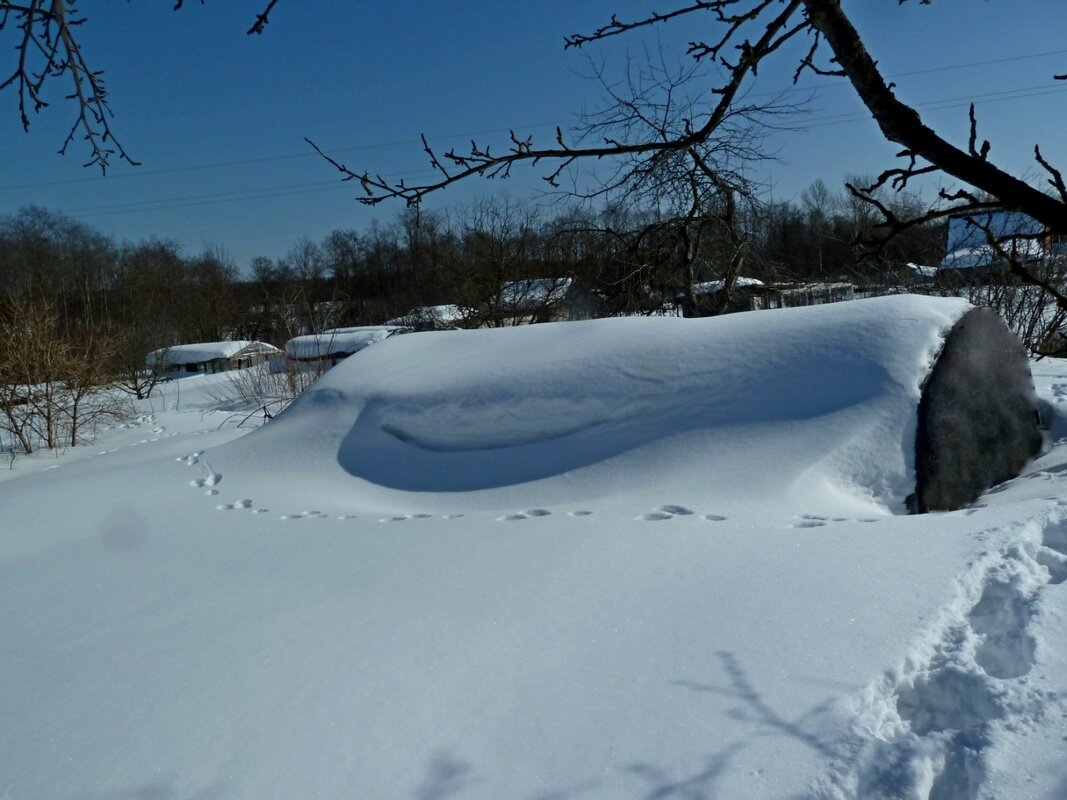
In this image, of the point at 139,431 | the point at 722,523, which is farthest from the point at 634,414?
the point at 139,431

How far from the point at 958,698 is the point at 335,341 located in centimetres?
2229

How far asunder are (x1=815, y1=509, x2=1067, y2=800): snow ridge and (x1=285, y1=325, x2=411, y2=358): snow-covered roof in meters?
10.3

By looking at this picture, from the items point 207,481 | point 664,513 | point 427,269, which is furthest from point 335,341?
point 664,513

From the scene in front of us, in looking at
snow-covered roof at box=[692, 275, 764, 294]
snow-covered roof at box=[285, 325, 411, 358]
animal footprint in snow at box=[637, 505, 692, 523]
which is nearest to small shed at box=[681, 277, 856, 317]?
snow-covered roof at box=[692, 275, 764, 294]

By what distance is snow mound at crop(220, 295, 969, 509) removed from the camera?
15.0ft

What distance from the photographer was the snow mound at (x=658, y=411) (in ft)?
15.0

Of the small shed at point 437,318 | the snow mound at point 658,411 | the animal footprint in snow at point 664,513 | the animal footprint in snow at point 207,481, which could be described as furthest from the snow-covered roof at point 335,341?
the animal footprint in snow at point 664,513

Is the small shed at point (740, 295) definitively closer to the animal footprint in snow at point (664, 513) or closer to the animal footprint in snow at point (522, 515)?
the animal footprint in snow at point (664, 513)

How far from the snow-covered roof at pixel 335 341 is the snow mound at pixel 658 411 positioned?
6.42 metres

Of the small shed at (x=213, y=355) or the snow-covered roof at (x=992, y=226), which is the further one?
the small shed at (x=213, y=355)

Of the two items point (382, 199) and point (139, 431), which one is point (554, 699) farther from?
point (139, 431)

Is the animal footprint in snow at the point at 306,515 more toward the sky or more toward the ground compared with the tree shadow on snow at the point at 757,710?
more toward the sky

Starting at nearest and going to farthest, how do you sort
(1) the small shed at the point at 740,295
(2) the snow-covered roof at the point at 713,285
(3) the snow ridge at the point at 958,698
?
(3) the snow ridge at the point at 958,698, (1) the small shed at the point at 740,295, (2) the snow-covered roof at the point at 713,285

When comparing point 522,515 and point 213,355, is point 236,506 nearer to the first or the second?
point 522,515
